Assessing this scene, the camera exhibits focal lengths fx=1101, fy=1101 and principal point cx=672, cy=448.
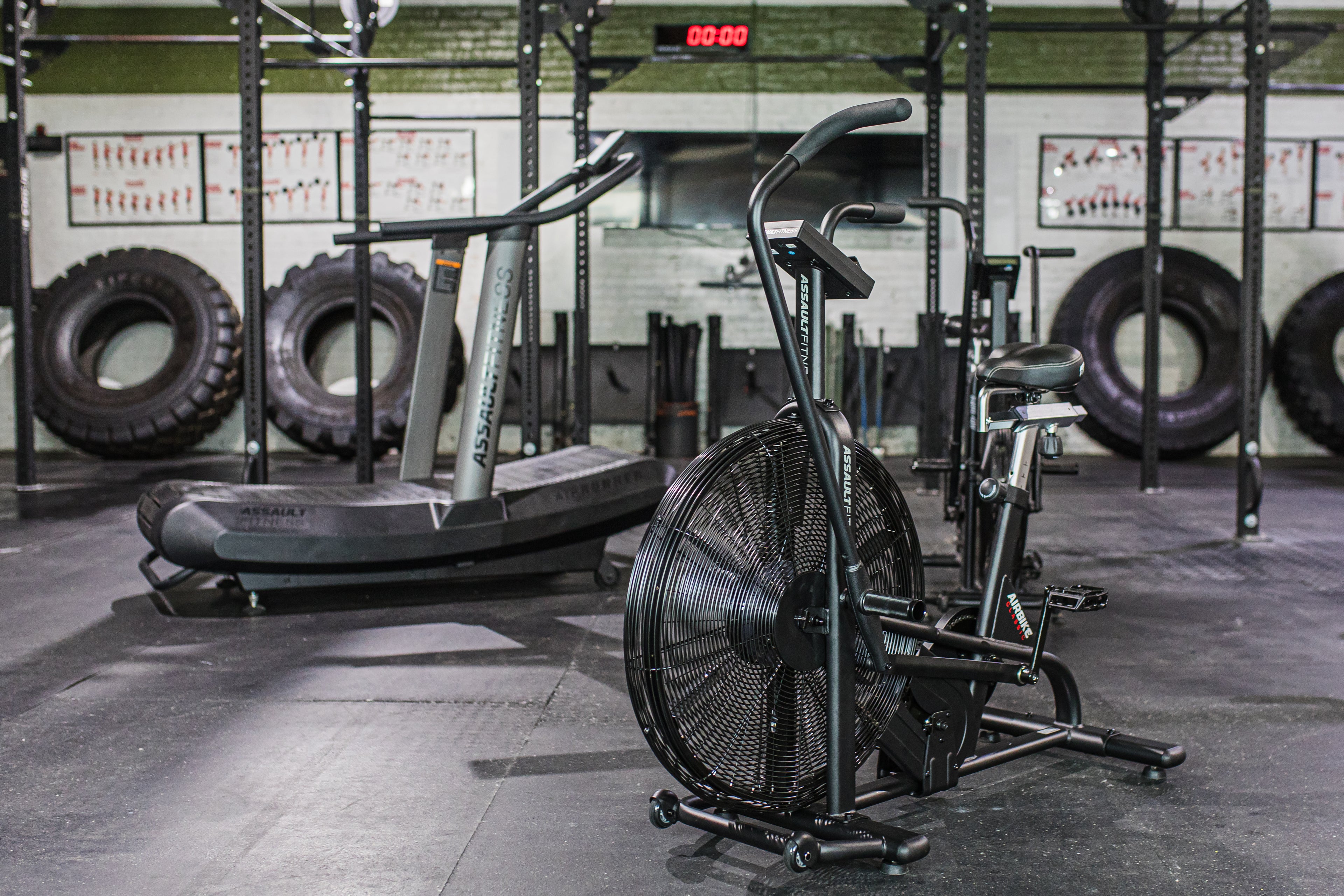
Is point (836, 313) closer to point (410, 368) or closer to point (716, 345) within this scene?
point (716, 345)

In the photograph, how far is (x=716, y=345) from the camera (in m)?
8.75

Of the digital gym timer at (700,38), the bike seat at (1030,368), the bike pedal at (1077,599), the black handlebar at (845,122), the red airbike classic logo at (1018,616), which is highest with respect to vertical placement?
the digital gym timer at (700,38)

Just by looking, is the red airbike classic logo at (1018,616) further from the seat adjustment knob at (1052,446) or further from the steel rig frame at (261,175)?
the steel rig frame at (261,175)

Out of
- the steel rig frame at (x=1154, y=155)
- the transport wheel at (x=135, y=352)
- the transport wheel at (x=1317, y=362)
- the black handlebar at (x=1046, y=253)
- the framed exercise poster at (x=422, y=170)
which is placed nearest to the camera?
the black handlebar at (x=1046, y=253)

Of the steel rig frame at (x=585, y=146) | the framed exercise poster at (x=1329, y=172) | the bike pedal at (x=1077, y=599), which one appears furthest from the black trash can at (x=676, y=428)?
the bike pedal at (x=1077, y=599)

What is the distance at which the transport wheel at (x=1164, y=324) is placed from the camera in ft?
27.8

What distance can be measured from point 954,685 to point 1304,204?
8759 mm

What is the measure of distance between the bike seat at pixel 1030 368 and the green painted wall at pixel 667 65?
7471mm

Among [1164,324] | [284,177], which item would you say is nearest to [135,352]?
[284,177]

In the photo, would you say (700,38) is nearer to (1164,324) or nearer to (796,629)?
(1164,324)

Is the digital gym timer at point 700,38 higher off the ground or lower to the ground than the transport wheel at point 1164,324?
higher

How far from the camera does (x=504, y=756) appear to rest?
2283 mm

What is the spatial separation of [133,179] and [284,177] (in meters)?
1.27

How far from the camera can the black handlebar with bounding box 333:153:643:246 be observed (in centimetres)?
352
